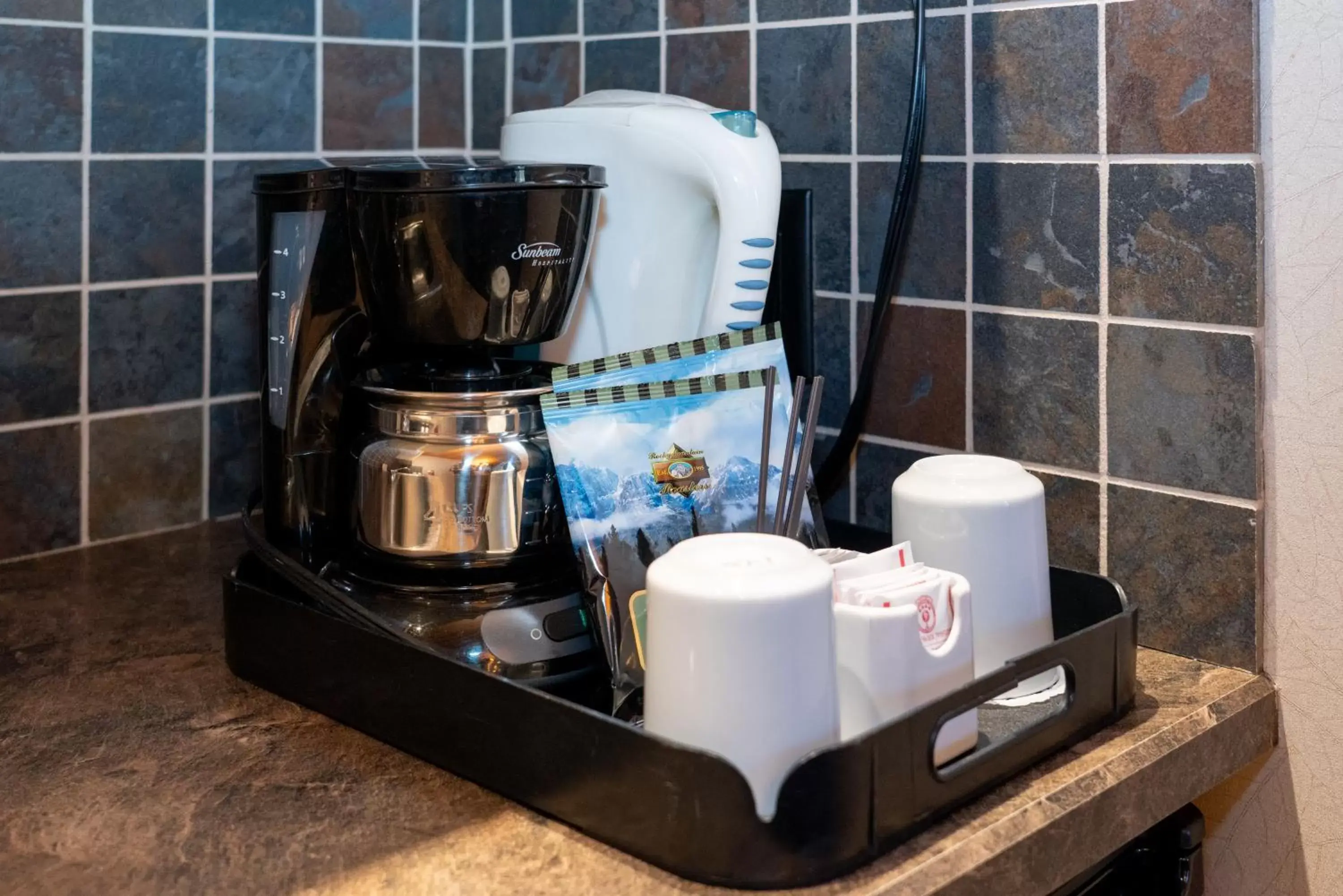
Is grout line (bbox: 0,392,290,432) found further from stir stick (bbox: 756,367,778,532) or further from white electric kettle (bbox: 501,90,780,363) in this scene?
stir stick (bbox: 756,367,778,532)

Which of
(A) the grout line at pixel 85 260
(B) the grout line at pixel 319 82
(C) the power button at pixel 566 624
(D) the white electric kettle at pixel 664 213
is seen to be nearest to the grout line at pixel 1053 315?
(D) the white electric kettle at pixel 664 213

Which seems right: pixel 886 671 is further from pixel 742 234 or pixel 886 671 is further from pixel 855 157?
pixel 855 157

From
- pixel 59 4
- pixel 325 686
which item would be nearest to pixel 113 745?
pixel 325 686

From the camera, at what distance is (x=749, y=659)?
0.61m

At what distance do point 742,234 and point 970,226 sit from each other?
185 millimetres

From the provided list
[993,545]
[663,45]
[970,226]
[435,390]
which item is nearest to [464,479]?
[435,390]

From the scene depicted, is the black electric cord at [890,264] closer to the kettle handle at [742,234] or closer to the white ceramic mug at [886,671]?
the kettle handle at [742,234]

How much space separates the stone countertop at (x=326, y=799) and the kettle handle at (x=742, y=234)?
13.8 inches

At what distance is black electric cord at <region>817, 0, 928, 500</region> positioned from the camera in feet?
3.22

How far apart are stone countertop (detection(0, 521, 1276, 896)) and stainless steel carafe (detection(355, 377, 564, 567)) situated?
0.40 ft

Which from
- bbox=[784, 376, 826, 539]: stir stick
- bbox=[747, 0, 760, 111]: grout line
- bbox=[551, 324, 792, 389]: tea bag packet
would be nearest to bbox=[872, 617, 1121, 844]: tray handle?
bbox=[784, 376, 826, 539]: stir stick

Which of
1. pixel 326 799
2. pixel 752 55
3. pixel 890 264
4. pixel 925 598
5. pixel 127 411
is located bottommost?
pixel 326 799

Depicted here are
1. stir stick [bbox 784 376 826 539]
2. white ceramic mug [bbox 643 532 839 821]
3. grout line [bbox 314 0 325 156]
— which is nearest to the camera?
white ceramic mug [bbox 643 532 839 821]

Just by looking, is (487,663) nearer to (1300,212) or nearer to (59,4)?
(1300,212)
